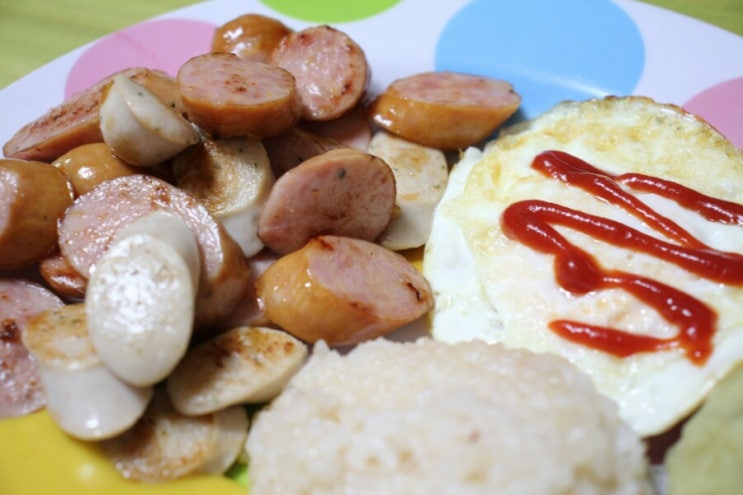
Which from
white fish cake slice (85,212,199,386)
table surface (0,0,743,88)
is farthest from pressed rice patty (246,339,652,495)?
table surface (0,0,743,88)

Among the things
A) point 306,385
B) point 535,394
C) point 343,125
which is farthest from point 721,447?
point 343,125

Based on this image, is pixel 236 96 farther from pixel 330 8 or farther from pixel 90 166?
pixel 330 8

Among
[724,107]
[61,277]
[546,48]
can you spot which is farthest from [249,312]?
[724,107]

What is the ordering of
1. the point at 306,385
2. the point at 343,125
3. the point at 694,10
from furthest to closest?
the point at 694,10 < the point at 343,125 < the point at 306,385

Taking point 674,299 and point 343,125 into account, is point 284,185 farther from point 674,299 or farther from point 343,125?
point 674,299

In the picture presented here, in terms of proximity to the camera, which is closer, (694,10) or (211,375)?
(211,375)

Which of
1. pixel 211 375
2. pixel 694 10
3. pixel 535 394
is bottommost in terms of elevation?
pixel 211 375

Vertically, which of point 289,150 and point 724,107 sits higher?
point 724,107
